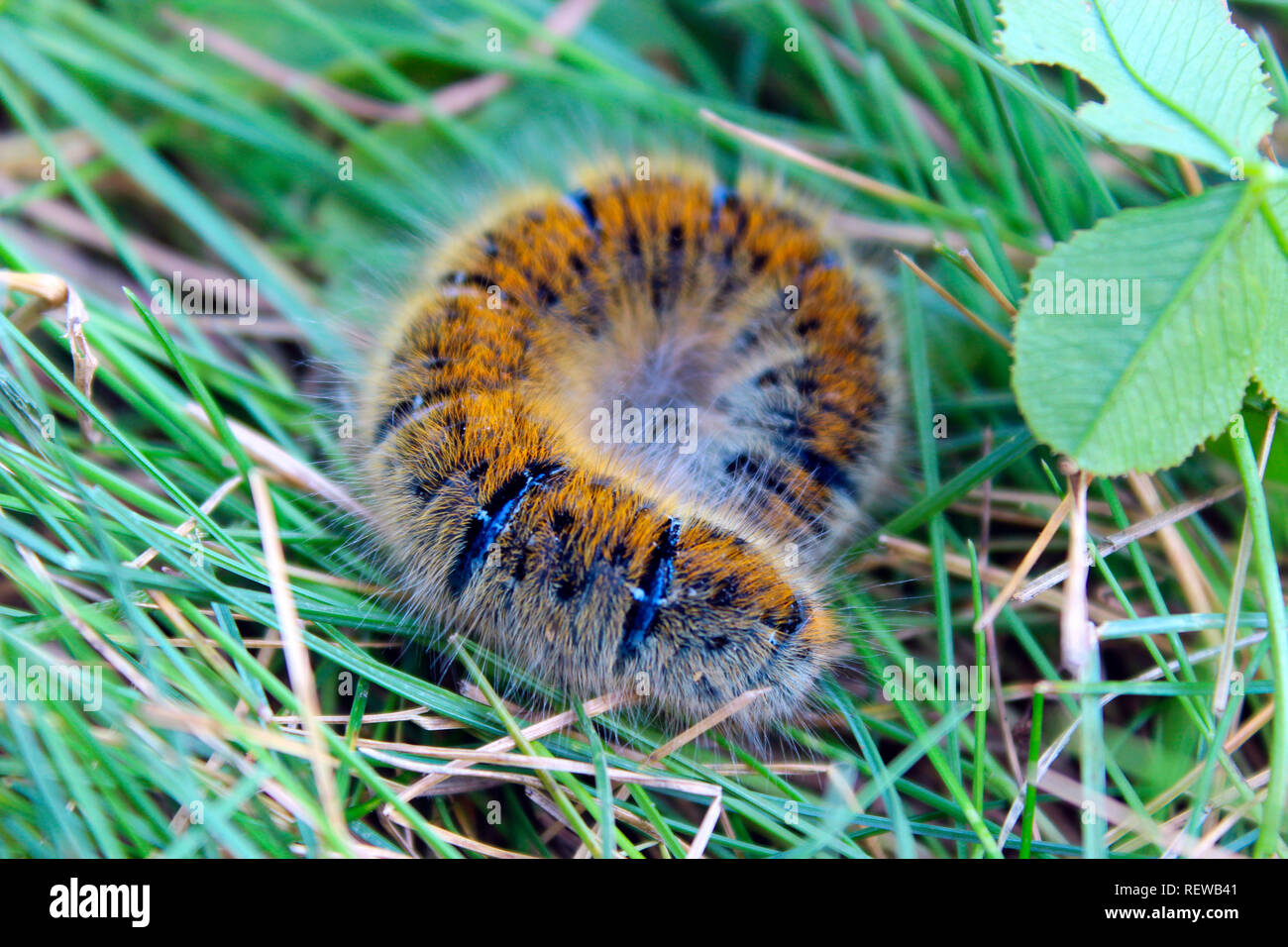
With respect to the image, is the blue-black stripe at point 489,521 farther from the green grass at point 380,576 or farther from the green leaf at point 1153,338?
the green leaf at point 1153,338

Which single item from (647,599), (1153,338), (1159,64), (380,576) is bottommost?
(647,599)

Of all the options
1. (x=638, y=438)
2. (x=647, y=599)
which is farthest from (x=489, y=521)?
(x=638, y=438)

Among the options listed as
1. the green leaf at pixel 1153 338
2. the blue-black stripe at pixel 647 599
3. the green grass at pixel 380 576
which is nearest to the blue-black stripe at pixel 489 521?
the green grass at pixel 380 576

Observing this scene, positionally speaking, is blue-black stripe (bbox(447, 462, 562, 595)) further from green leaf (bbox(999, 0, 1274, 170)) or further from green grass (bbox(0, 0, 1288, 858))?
green leaf (bbox(999, 0, 1274, 170))

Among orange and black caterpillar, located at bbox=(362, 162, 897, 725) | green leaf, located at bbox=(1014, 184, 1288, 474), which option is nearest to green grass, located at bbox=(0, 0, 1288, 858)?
orange and black caterpillar, located at bbox=(362, 162, 897, 725)

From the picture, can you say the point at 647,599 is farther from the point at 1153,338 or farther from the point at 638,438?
the point at 1153,338

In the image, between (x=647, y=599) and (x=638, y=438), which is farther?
(x=638, y=438)

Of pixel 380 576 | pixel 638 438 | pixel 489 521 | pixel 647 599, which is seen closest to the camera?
pixel 647 599
